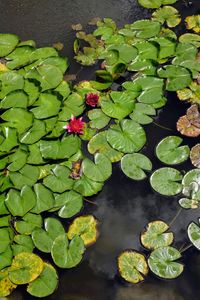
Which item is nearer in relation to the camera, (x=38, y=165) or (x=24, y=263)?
(x=24, y=263)

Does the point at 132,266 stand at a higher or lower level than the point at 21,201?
lower

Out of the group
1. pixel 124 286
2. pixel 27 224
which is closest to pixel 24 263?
pixel 27 224

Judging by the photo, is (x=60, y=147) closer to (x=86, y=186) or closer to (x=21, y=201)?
(x=86, y=186)

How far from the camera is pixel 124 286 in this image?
249cm

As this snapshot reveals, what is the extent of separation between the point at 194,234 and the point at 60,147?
1.14 m

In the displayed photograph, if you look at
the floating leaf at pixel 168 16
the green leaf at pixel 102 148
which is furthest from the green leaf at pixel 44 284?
the floating leaf at pixel 168 16

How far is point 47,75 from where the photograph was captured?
3.31 meters

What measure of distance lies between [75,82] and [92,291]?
5.83 ft

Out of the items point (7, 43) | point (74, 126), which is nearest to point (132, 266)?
point (74, 126)

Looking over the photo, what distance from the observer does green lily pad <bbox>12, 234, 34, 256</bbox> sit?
256 centimetres

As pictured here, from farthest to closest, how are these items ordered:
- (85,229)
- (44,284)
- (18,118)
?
(18,118) < (85,229) < (44,284)

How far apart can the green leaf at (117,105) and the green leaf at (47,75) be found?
42 cm

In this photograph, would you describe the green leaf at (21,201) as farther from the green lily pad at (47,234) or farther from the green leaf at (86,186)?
the green leaf at (86,186)

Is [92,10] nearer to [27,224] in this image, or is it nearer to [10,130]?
[10,130]
